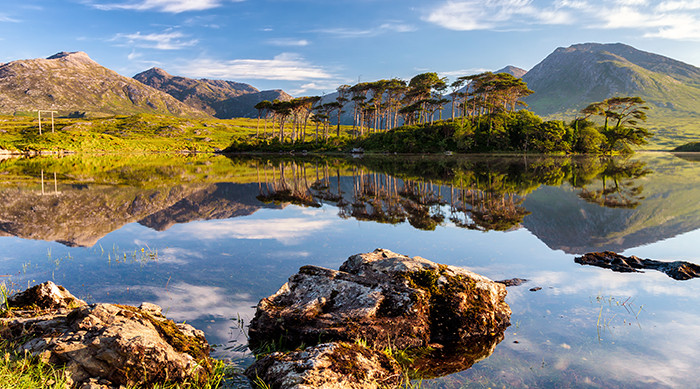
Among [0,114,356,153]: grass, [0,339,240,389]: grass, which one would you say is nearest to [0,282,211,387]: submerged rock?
[0,339,240,389]: grass

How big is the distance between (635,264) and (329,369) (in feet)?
33.2

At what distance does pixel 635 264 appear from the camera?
34.3ft

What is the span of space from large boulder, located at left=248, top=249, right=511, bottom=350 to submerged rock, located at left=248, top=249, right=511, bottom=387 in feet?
0.05

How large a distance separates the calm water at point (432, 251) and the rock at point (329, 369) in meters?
0.86

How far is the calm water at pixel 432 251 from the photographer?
6.16 meters

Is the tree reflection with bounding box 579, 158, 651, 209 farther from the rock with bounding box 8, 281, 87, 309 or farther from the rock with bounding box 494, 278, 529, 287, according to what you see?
the rock with bounding box 8, 281, 87, 309

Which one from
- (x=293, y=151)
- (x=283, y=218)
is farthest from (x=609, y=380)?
(x=293, y=151)

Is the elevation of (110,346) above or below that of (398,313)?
above

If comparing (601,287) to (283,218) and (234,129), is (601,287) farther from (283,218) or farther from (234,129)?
(234,129)

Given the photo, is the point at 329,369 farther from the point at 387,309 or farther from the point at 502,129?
the point at 502,129

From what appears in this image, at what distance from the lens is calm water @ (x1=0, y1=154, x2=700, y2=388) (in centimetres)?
616

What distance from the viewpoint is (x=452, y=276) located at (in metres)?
7.62

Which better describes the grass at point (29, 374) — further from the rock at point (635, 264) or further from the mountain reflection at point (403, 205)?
the rock at point (635, 264)

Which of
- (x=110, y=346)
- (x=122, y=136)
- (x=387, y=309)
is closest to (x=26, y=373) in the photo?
(x=110, y=346)
